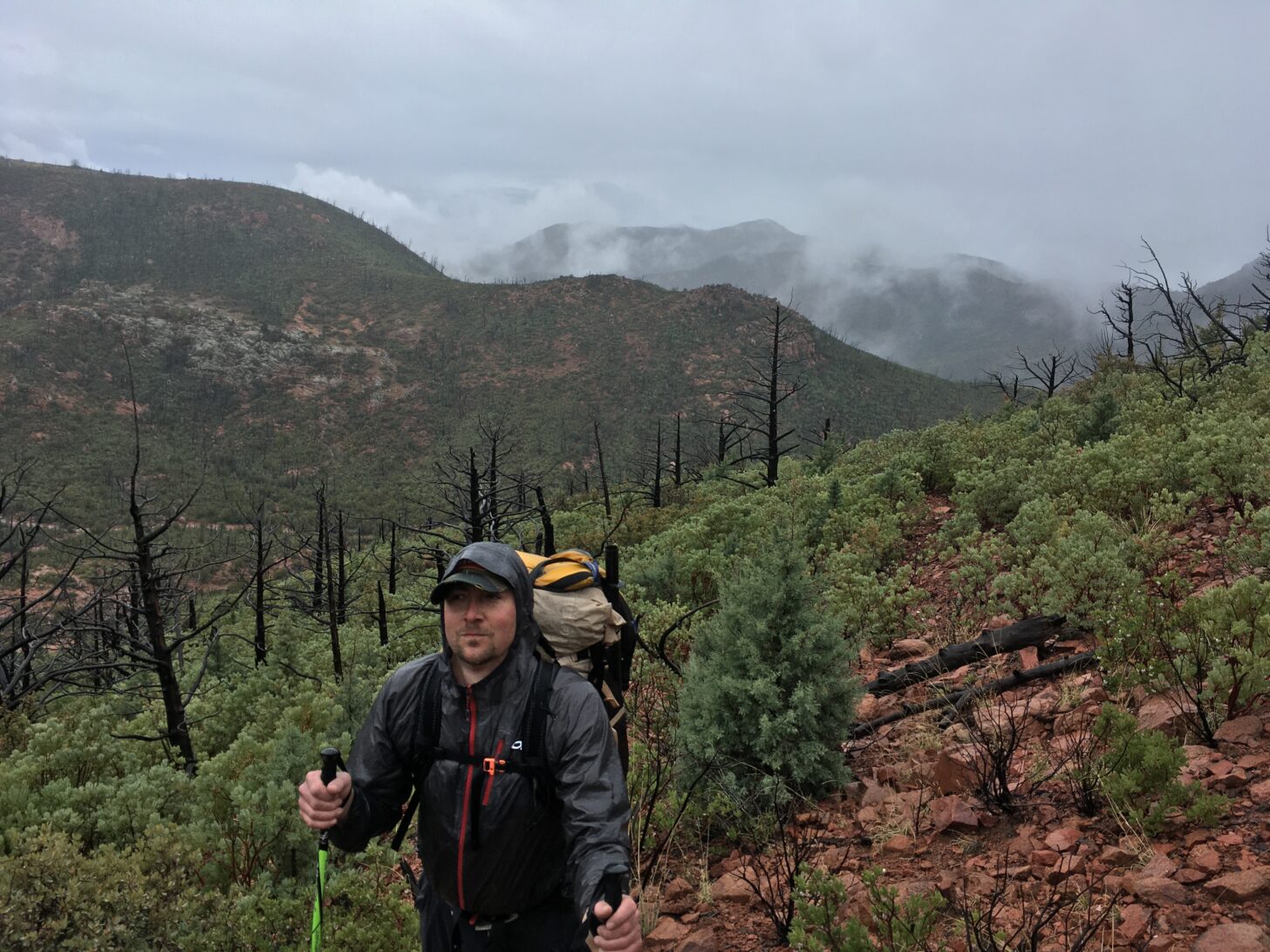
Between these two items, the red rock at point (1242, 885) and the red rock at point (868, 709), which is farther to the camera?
the red rock at point (868, 709)

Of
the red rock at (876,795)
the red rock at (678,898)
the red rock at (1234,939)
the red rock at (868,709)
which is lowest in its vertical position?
the red rock at (678,898)

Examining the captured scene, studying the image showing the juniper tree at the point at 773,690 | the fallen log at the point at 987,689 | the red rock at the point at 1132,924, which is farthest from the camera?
the fallen log at the point at 987,689

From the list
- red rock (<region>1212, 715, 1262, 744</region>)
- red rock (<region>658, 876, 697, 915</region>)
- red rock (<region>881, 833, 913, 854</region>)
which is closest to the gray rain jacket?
red rock (<region>658, 876, 697, 915</region>)

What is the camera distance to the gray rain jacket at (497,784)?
6.47 ft

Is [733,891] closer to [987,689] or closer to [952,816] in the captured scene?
[952,816]

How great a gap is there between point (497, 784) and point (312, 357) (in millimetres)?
89219

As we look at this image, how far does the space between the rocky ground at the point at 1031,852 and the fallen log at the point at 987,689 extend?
0.24 ft

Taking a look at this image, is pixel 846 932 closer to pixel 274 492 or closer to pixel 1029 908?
Answer: pixel 1029 908

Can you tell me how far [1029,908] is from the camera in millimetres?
2494

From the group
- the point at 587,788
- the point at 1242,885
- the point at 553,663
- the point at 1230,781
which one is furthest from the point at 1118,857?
the point at 553,663

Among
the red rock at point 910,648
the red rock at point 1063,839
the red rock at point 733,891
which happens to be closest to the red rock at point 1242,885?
the red rock at point 1063,839

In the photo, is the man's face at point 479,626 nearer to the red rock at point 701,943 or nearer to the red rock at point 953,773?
the red rock at point 701,943

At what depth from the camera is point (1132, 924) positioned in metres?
2.36

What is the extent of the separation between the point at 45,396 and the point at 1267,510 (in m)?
82.6
